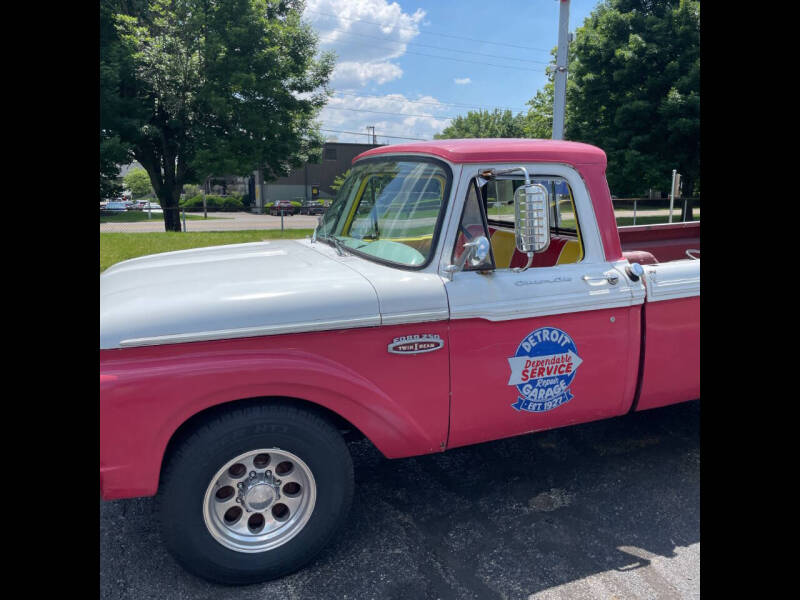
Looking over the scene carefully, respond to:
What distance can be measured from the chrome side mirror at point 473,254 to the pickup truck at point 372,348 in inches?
0.5

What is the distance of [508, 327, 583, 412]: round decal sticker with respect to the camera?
3105mm

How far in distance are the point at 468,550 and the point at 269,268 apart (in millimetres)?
1857

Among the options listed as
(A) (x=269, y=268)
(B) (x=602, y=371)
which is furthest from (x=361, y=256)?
(B) (x=602, y=371)

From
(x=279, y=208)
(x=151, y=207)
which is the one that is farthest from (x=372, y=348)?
(x=279, y=208)

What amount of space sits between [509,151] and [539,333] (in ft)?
3.35

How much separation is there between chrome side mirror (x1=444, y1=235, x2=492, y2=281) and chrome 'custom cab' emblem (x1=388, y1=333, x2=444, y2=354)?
1.08 ft

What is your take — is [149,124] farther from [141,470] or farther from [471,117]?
[471,117]

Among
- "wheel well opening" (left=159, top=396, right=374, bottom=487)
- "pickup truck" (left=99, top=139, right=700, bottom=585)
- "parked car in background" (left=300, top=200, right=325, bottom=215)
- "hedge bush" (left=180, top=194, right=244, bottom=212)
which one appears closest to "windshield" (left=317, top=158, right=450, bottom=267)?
"pickup truck" (left=99, top=139, right=700, bottom=585)

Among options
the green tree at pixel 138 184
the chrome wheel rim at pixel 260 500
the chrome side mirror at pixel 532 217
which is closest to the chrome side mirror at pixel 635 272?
the chrome side mirror at pixel 532 217

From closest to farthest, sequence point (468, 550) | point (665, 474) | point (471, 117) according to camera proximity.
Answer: point (468, 550)
point (665, 474)
point (471, 117)

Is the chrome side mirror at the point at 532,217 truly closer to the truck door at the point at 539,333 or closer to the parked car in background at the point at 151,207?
the truck door at the point at 539,333

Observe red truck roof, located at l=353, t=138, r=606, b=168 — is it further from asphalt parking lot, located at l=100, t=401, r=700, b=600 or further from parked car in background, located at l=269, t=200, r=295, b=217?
parked car in background, located at l=269, t=200, r=295, b=217

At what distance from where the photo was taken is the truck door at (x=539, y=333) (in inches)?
118

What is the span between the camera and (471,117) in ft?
204
